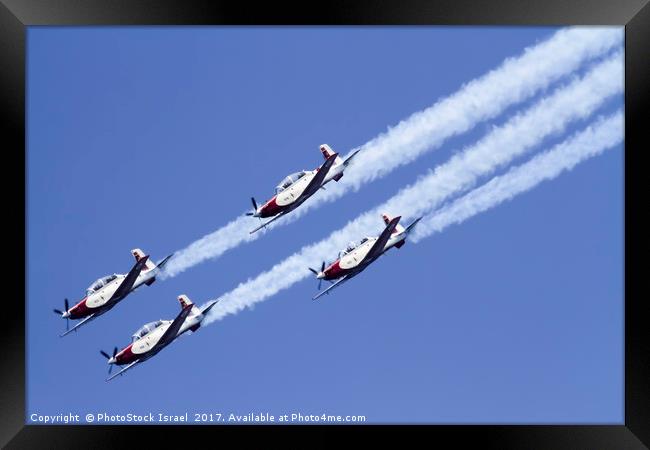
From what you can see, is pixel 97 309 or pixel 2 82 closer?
pixel 2 82

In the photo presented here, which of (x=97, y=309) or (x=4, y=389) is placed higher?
(x=97, y=309)

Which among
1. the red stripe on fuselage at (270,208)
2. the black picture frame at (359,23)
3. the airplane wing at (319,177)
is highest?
the airplane wing at (319,177)

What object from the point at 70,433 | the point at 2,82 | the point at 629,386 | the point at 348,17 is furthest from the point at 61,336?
the point at 629,386

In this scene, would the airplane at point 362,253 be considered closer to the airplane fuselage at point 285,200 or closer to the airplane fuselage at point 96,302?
the airplane fuselage at point 285,200

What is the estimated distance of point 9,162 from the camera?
3228 centimetres

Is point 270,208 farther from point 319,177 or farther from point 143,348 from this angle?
point 143,348

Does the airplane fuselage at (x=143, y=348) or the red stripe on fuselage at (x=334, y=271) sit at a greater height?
the red stripe on fuselage at (x=334, y=271)

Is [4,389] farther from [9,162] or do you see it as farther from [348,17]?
[348,17]

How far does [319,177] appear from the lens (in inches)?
1618

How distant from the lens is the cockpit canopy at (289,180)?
41.4 m

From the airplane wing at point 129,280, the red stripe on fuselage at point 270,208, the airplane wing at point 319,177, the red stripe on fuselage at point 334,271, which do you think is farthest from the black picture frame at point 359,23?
the red stripe on fuselage at point 270,208

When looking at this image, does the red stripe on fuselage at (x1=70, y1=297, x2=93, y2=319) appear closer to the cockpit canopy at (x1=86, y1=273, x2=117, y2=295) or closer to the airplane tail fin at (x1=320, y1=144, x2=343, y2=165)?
the cockpit canopy at (x1=86, y1=273, x2=117, y2=295)

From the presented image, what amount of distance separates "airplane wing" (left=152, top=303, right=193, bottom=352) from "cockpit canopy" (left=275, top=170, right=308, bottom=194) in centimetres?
503

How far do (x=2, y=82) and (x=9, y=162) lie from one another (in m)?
2.12
